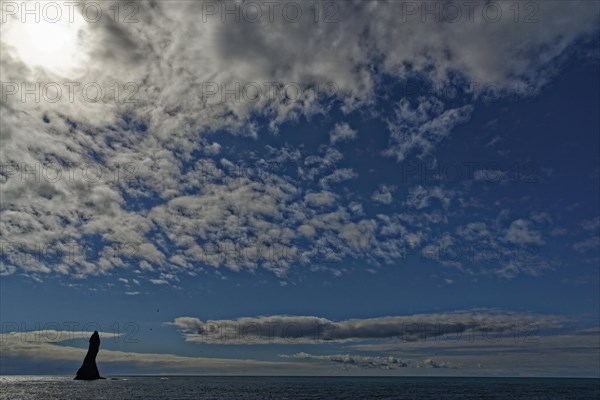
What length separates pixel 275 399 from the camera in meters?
121

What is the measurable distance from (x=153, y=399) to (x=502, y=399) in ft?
324

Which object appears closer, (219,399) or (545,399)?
(219,399)

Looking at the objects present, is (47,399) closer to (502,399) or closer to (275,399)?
(275,399)

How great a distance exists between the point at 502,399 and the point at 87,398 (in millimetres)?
115508

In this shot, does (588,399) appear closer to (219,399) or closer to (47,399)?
(219,399)

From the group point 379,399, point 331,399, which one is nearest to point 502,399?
point 379,399

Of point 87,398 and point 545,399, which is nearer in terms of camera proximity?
point 87,398

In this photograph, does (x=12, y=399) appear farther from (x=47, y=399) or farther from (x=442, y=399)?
(x=442, y=399)

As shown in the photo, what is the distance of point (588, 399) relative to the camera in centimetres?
13250

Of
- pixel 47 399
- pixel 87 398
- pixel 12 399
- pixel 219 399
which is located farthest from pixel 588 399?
pixel 12 399

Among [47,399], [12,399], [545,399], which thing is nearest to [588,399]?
[545,399]

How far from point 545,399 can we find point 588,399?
42.2 feet

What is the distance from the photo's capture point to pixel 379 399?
12238 cm

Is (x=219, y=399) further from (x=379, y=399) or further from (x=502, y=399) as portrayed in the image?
(x=502, y=399)
